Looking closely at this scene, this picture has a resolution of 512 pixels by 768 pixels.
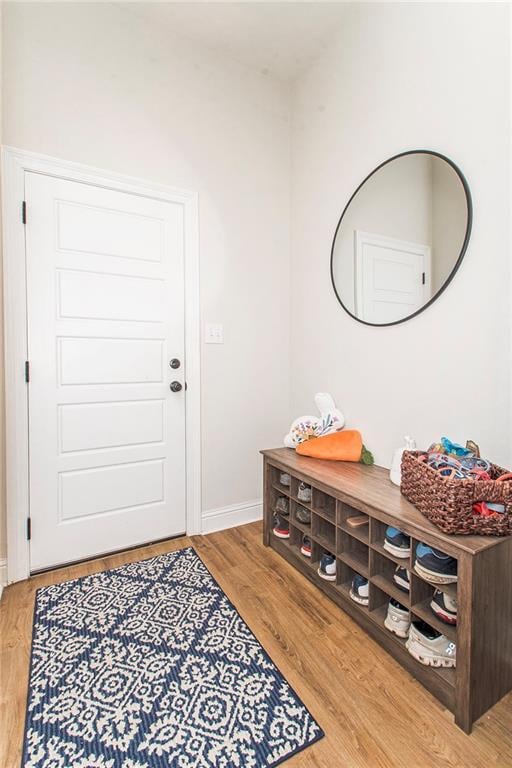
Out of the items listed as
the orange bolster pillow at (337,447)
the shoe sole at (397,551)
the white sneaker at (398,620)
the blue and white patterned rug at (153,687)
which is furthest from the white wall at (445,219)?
the blue and white patterned rug at (153,687)

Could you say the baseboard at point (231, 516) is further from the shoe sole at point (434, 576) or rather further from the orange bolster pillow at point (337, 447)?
the shoe sole at point (434, 576)

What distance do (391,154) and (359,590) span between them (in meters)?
1.96

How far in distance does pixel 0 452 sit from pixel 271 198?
213 cm

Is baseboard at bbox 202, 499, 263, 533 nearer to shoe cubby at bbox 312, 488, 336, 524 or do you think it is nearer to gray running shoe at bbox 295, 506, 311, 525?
gray running shoe at bbox 295, 506, 311, 525

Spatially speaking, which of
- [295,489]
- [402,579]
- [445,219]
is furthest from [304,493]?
[445,219]

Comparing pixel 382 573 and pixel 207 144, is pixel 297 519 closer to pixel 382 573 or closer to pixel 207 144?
pixel 382 573

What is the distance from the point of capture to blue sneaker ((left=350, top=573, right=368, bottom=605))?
146cm

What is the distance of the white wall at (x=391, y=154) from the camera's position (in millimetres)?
1346

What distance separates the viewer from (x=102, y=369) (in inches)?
77.8

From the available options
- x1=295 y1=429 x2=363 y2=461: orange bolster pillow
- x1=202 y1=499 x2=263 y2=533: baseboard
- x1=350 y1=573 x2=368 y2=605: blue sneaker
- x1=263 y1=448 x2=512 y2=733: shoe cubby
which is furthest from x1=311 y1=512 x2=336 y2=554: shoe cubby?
x1=202 y1=499 x2=263 y2=533: baseboard

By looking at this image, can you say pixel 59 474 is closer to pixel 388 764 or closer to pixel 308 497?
pixel 308 497

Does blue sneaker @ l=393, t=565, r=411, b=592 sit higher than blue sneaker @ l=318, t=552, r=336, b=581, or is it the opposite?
blue sneaker @ l=393, t=565, r=411, b=592

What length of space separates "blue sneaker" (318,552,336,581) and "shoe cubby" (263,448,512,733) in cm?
3

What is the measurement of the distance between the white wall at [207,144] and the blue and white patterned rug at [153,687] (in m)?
0.82
